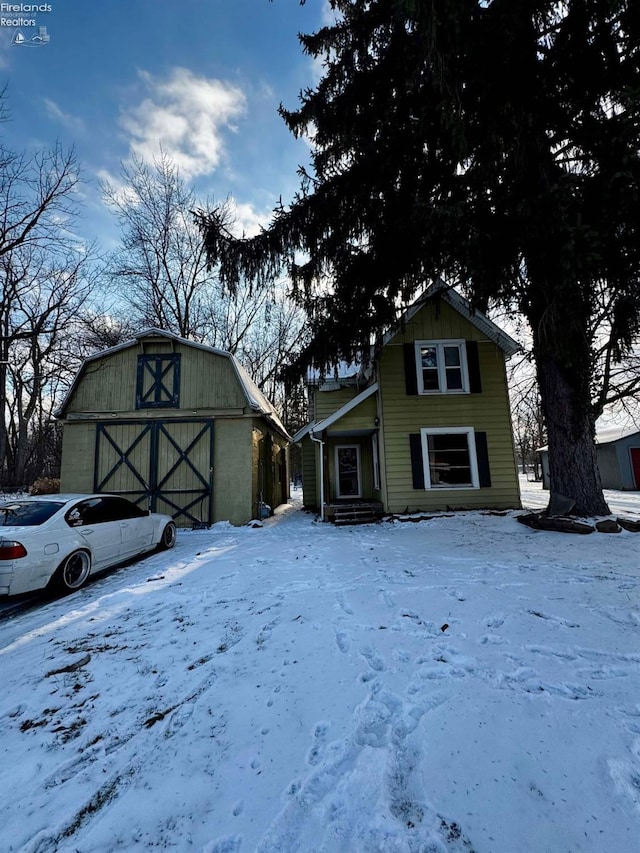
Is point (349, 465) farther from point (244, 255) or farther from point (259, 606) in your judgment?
point (259, 606)

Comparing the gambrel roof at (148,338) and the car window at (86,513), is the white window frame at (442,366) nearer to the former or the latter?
the gambrel roof at (148,338)

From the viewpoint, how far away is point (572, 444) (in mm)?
7559

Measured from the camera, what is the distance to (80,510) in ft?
17.8

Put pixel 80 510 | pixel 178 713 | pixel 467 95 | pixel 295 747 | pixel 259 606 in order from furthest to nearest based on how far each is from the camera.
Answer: pixel 467 95
pixel 80 510
pixel 259 606
pixel 178 713
pixel 295 747

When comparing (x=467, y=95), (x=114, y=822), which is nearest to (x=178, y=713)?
(x=114, y=822)

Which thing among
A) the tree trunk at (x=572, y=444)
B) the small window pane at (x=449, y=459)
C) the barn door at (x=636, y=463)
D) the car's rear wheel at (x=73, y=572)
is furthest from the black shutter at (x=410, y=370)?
the barn door at (x=636, y=463)

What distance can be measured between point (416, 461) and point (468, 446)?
5.38 feet

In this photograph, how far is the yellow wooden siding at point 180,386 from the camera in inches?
444

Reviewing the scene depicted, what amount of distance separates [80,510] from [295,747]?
494 centimetres

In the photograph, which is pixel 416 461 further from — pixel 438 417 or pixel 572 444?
pixel 572 444

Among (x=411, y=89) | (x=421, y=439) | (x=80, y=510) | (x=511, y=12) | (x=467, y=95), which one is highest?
(x=411, y=89)

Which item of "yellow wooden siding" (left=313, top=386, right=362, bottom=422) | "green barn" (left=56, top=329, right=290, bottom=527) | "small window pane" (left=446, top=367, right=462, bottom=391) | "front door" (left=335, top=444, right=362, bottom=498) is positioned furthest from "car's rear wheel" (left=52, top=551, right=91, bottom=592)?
"small window pane" (left=446, top=367, right=462, bottom=391)

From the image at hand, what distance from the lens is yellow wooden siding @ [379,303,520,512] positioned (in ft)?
34.0

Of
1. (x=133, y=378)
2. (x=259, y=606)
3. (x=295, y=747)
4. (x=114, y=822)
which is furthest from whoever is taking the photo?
(x=133, y=378)
